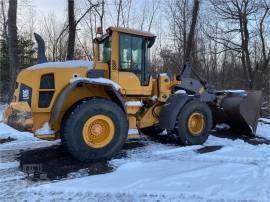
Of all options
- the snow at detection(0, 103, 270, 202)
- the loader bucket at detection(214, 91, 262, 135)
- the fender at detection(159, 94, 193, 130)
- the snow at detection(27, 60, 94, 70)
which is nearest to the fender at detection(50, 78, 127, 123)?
the snow at detection(27, 60, 94, 70)

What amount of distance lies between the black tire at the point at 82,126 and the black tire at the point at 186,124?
170 centimetres

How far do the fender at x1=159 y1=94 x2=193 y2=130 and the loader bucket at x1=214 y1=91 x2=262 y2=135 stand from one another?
1770 mm

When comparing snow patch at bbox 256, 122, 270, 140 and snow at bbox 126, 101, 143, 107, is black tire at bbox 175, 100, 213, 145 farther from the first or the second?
snow patch at bbox 256, 122, 270, 140

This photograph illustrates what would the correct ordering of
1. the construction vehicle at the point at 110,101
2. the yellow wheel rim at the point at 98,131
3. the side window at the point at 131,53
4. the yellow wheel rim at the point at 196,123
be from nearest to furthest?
the construction vehicle at the point at 110,101 < the yellow wheel rim at the point at 98,131 < the side window at the point at 131,53 < the yellow wheel rim at the point at 196,123

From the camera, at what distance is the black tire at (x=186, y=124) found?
864 centimetres

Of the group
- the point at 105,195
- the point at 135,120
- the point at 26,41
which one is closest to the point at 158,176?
the point at 105,195

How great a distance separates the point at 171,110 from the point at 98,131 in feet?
6.74

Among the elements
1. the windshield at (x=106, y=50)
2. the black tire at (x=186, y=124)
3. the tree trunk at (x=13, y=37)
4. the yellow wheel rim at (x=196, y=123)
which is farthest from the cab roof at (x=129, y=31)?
the tree trunk at (x=13, y=37)

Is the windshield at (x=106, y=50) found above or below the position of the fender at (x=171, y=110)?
above

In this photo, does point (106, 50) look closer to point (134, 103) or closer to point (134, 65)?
point (134, 65)

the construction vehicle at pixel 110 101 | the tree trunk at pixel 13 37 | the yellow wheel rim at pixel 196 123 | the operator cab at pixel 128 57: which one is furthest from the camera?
the tree trunk at pixel 13 37

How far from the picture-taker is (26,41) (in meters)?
28.5

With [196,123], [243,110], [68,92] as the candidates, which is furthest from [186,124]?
[68,92]

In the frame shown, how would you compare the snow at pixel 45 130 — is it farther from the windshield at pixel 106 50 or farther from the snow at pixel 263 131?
the snow at pixel 263 131
